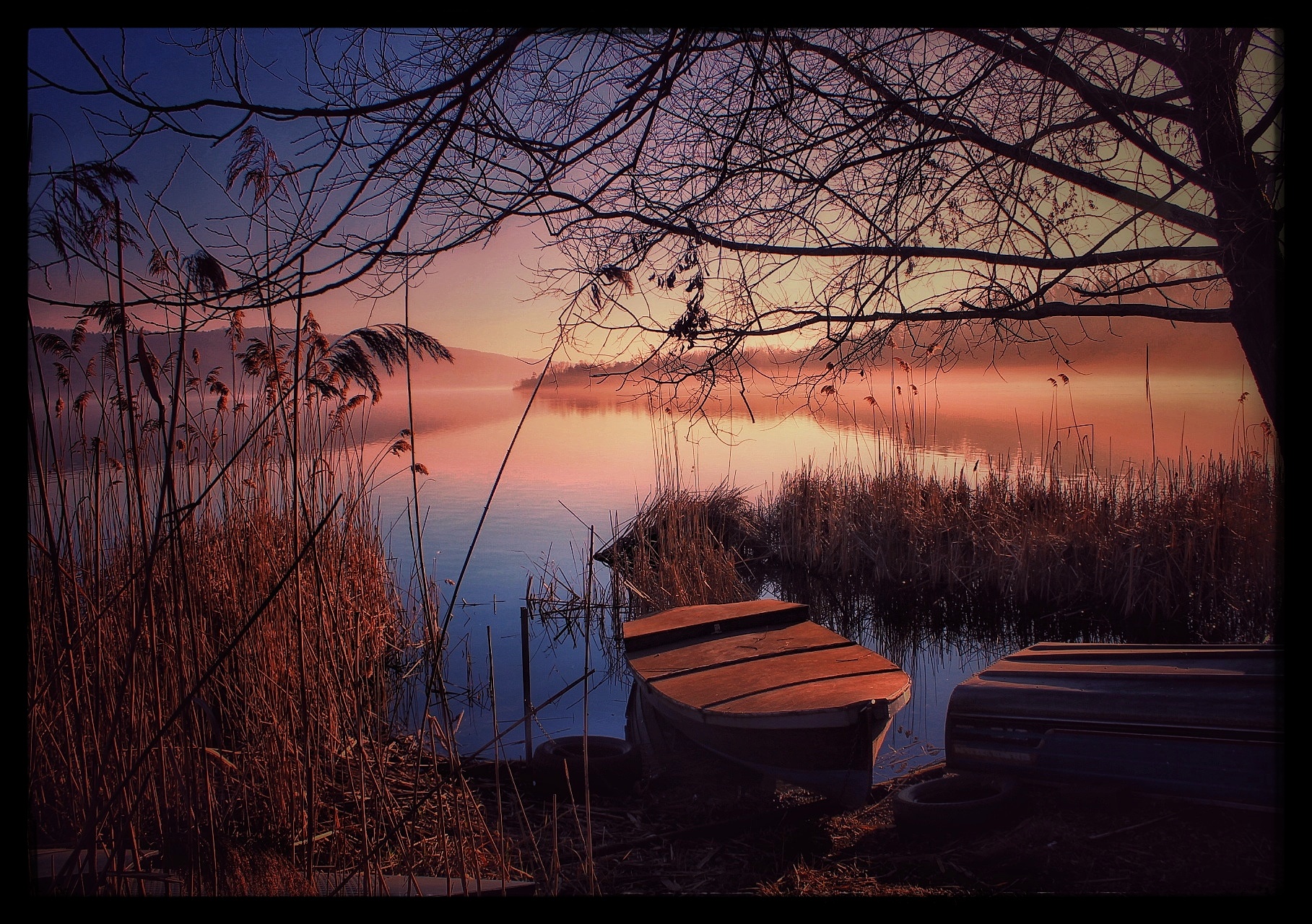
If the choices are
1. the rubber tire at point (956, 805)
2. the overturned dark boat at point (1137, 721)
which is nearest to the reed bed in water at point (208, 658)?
the rubber tire at point (956, 805)

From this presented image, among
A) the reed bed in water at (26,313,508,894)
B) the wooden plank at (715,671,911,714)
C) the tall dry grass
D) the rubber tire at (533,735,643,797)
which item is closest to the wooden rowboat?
the wooden plank at (715,671,911,714)

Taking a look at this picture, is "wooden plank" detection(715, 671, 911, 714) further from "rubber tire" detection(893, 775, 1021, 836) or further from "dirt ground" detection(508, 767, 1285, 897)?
"dirt ground" detection(508, 767, 1285, 897)

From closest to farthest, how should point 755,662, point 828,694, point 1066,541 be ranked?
point 828,694
point 755,662
point 1066,541

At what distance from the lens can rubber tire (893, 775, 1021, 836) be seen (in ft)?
10.2

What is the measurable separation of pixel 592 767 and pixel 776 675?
3.62ft

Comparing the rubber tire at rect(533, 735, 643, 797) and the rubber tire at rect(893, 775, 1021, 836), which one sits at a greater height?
the rubber tire at rect(893, 775, 1021, 836)

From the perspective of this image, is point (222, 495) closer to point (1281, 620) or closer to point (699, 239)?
point (699, 239)

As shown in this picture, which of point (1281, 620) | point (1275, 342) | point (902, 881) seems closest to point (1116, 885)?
point (902, 881)

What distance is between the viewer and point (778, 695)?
3639 millimetres

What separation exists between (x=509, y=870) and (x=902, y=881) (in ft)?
4.89

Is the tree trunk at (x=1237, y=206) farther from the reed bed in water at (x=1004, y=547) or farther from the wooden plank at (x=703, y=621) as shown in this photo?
the reed bed in water at (x=1004, y=547)

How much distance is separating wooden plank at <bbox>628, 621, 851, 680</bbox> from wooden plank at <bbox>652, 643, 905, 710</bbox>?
10cm

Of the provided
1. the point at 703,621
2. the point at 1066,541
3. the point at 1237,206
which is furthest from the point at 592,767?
the point at 1066,541

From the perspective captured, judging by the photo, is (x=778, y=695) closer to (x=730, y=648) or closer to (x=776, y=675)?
(x=776, y=675)
